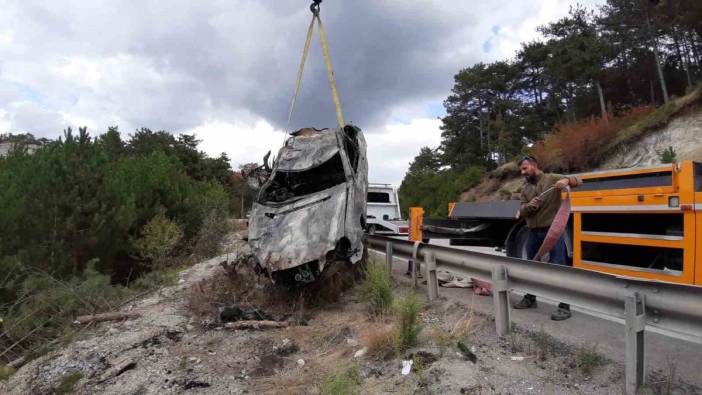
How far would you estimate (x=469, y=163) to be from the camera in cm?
5169

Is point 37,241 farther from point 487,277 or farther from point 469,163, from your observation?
point 469,163

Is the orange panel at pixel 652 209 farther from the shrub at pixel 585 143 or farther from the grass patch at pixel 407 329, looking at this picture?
the shrub at pixel 585 143

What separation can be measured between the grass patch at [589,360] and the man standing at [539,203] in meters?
1.93

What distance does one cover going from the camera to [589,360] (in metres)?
3.58

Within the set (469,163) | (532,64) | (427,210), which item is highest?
(532,64)

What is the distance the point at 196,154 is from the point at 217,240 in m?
38.3

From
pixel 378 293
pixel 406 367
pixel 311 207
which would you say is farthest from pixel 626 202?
pixel 311 207

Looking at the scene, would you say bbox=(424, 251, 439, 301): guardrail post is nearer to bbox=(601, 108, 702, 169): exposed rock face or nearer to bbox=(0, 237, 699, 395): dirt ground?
bbox=(0, 237, 699, 395): dirt ground

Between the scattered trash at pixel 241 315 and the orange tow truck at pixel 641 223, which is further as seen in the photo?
the scattered trash at pixel 241 315

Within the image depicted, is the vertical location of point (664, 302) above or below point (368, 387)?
above

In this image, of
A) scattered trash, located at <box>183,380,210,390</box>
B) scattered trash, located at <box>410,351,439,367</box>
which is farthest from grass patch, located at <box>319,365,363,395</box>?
scattered trash, located at <box>183,380,210,390</box>

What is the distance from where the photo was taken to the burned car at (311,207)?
5953 millimetres

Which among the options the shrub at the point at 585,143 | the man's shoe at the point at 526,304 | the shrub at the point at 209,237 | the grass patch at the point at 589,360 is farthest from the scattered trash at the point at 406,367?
the shrub at the point at 585,143

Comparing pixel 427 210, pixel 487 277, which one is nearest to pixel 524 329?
pixel 487 277
